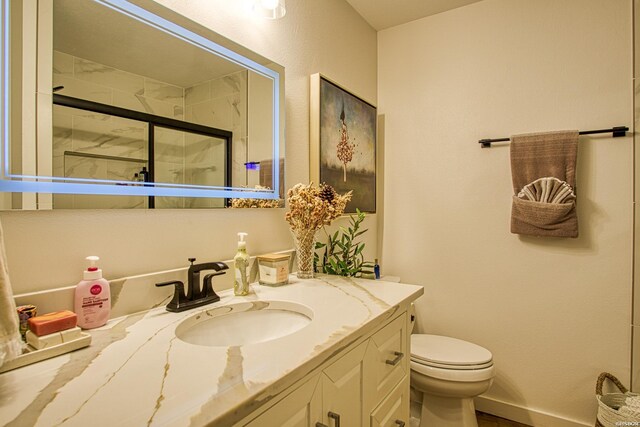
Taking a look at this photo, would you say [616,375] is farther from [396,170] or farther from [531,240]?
[396,170]

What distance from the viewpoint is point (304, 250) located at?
1425 mm

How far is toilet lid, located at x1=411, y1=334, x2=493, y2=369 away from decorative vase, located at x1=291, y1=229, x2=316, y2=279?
0.77 metres

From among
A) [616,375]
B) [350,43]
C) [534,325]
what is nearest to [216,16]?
[350,43]

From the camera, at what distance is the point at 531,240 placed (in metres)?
1.94

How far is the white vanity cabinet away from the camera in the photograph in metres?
0.66

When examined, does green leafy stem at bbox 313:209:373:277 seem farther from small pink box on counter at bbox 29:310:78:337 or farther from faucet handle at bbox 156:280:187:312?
small pink box on counter at bbox 29:310:78:337

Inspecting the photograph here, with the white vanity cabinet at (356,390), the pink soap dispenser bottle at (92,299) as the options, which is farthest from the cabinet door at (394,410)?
the pink soap dispenser bottle at (92,299)

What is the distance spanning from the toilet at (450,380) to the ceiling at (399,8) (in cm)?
197

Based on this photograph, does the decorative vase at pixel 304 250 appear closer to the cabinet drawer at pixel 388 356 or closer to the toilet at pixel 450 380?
the cabinet drawer at pixel 388 356

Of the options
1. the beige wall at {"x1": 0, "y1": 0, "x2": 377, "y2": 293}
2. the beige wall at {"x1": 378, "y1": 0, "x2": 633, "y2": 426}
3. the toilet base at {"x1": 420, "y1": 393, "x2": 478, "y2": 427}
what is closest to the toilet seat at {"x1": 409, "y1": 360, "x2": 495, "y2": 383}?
the toilet base at {"x1": 420, "y1": 393, "x2": 478, "y2": 427}

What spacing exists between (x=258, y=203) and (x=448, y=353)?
120 cm

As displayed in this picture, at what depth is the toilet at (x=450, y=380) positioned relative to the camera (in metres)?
1.62

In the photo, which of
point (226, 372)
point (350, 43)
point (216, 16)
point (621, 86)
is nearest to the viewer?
point (226, 372)

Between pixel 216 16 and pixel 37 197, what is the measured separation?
2.75 feet
